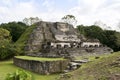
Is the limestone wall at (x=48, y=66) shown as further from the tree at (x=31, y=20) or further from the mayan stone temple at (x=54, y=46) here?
the tree at (x=31, y=20)

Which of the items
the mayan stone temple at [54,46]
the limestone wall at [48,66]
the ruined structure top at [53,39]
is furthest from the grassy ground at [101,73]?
the ruined structure top at [53,39]

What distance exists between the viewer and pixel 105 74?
343 inches

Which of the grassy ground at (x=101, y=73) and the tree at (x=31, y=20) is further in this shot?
the tree at (x=31, y=20)

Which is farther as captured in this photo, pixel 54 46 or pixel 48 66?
pixel 54 46

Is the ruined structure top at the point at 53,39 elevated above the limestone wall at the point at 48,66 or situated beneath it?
elevated above

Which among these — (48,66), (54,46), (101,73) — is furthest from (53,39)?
(101,73)

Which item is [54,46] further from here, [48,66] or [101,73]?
[101,73]

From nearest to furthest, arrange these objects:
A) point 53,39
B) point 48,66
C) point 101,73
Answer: point 101,73 → point 48,66 → point 53,39

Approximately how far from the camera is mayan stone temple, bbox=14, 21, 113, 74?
15.0 meters

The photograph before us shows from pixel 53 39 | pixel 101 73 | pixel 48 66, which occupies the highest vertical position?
pixel 53 39

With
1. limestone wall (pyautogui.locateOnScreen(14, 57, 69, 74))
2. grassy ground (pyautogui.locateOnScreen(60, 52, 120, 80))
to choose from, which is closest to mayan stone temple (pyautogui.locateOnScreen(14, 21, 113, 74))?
limestone wall (pyautogui.locateOnScreen(14, 57, 69, 74))

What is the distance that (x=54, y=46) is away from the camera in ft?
77.7

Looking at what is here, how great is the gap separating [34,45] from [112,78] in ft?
58.0

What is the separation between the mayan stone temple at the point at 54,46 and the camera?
15031 mm
